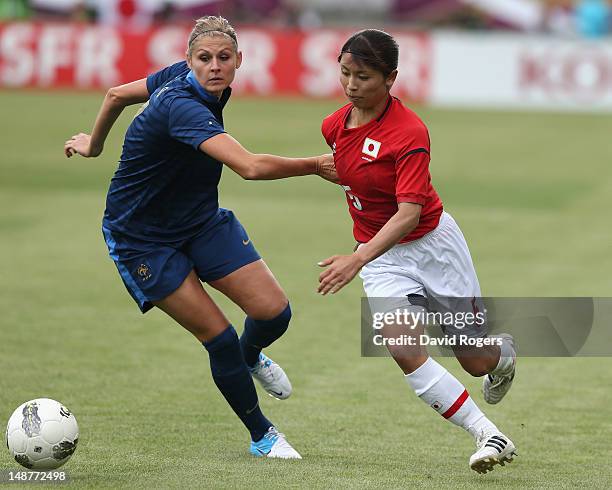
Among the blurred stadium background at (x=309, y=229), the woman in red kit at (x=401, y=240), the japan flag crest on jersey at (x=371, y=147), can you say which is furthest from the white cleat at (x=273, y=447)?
the japan flag crest on jersey at (x=371, y=147)

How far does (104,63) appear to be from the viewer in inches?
1209

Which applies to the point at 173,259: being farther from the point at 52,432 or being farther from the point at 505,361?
the point at 505,361

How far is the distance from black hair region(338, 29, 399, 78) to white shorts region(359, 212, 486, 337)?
99 cm

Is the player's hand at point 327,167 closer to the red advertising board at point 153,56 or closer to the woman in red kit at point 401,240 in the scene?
the woman in red kit at point 401,240

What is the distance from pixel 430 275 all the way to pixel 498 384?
→ 3.06 feet

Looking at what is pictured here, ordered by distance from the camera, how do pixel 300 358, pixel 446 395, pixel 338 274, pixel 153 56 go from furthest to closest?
pixel 153 56
pixel 300 358
pixel 446 395
pixel 338 274

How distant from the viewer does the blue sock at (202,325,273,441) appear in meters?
6.55

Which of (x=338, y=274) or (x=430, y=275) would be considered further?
(x=430, y=275)

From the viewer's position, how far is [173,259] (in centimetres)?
659

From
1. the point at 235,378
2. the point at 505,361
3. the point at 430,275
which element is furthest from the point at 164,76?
the point at 505,361

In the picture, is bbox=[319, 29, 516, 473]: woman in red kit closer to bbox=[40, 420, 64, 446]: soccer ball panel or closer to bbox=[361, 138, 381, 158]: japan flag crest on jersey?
bbox=[361, 138, 381, 158]: japan flag crest on jersey

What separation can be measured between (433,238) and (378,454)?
1249 mm

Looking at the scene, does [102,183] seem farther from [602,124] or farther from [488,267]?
[602,124]

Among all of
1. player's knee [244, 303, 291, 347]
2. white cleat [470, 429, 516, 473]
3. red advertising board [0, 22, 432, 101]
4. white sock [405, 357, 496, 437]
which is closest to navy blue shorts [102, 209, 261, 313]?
player's knee [244, 303, 291, 347]
